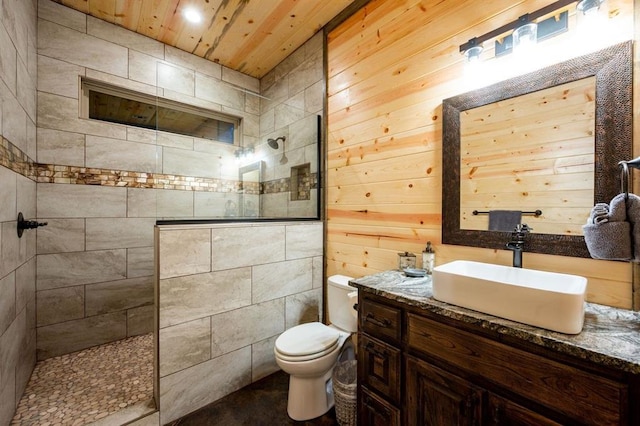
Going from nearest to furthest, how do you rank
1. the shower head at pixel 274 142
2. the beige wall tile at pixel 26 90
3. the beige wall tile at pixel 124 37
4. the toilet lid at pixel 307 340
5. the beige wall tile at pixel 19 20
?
the beige wall tile at pixel 19 20
the toilet lid at pixel 307 340
the beige wall tile at pixel 26 90
the beige wall tile at pixel 124 37
the shower head at pixel 274 142

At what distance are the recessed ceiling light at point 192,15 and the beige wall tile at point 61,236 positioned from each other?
2.00m

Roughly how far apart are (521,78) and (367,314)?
55.9 inches

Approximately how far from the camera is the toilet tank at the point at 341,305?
75.0 inches

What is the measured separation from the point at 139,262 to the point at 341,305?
6.63 feet

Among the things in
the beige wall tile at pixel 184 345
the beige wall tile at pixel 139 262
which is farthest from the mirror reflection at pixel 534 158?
the beige wall tile at pixel 139 262

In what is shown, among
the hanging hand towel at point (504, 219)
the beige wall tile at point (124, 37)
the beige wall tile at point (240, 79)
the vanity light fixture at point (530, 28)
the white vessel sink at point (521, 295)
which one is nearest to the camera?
the white vessel sink at point (521, 295)

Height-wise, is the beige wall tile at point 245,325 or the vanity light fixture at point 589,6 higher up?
the vanity light fixture at point 589,6

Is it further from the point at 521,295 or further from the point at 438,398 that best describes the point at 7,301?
the point at 521,295

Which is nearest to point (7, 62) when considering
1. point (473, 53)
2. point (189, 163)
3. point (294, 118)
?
point (189, 163)

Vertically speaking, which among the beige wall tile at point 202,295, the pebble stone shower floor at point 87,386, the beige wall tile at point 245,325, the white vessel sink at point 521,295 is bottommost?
the pebble stone shower floor at point 87,386

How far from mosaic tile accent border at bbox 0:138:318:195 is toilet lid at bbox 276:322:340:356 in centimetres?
128

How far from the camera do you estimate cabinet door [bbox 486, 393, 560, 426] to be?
34.6 inches

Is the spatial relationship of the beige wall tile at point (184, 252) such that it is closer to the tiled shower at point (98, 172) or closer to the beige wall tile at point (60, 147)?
the tiled shower at point (98, 172)

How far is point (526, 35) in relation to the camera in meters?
1.30
